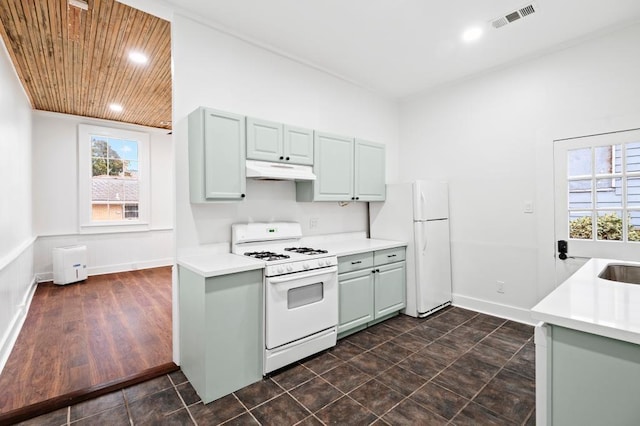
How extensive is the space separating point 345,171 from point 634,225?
8.89 feet

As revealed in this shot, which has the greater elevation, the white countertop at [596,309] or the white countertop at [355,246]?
the white countertop at [355,246]

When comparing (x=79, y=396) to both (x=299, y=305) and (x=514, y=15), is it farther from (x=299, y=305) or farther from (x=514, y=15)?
(x=514, y=15)

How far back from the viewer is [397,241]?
384cm

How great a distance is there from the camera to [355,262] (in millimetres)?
3195

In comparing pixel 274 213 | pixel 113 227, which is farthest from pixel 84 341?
pixel 113 227

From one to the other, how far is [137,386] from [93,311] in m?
2.24

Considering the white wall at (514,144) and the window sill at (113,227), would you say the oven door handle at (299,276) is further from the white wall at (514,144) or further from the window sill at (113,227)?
the window sill at (113,227)

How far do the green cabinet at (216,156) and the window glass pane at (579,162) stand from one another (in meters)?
3.21

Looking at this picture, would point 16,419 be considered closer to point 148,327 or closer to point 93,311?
point 148,327

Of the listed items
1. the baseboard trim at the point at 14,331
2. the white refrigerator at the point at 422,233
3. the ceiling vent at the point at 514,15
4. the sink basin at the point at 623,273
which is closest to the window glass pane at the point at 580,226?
the sink basin at the point at 623,273

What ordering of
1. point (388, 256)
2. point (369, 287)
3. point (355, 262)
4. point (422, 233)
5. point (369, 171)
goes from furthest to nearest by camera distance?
1. point (369, 171)
2. point (422, 233)
3. point (388, 256)
4. point (369, 287)
5. point (355, 262)

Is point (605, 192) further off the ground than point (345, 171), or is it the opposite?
point (345, 171)

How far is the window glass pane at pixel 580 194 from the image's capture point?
3037mm

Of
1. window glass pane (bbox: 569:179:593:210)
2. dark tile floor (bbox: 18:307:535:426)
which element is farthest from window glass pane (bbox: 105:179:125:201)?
window glass pane (bbox: 569:179:593:210)
